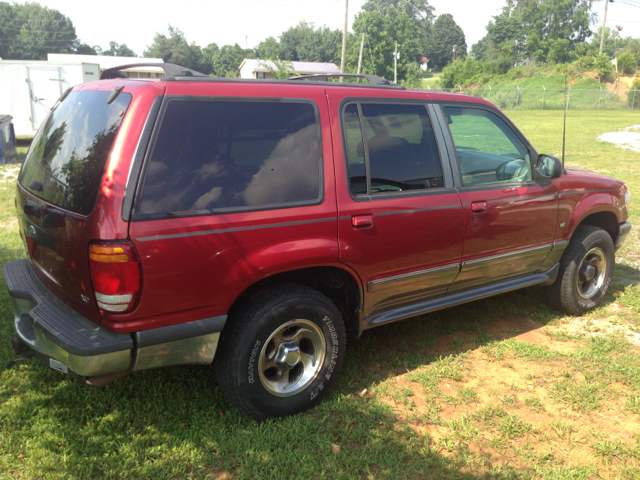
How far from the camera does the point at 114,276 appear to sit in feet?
8.43

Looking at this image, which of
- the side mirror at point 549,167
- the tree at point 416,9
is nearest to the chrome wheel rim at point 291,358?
the side mirror at point 549,167

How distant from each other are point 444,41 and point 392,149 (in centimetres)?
11774

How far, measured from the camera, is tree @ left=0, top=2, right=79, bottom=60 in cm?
8591

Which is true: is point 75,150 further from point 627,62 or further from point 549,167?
point 627,62

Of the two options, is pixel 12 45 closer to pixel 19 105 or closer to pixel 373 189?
pixel 19 105

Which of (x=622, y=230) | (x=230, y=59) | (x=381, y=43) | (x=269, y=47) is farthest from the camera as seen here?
(x=269, y=47)

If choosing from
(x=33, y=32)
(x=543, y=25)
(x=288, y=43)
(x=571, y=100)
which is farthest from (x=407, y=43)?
(x=33, y=32)

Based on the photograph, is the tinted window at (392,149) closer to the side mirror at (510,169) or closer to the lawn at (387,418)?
the side mirror at (510,169)

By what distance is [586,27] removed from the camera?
7544 centimetres

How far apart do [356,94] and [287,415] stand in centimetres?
210

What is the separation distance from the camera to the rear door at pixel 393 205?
3.33m

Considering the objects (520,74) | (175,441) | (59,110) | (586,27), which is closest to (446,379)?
(175,441)

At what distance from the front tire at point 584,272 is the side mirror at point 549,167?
2.75 ft

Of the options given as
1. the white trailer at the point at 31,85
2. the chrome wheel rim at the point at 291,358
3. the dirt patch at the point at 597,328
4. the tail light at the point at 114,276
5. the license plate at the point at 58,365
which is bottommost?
the dirt patch at the point at 597,328
